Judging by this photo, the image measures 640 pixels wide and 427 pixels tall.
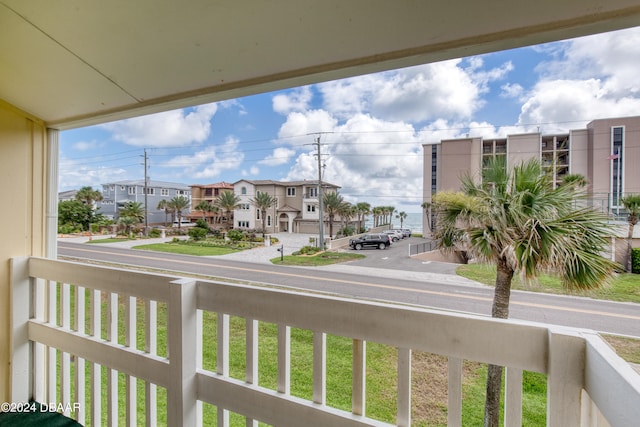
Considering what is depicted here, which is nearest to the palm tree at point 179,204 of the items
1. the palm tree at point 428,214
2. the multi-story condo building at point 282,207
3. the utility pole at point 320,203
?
the multi-story condo building at point 282,207

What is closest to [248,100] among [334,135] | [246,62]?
[246,62]

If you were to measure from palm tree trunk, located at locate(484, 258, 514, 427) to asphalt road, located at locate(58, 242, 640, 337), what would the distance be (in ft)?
0.06

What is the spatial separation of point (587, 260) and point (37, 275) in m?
2.10

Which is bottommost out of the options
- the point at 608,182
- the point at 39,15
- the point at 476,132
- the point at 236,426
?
the point at 236,426

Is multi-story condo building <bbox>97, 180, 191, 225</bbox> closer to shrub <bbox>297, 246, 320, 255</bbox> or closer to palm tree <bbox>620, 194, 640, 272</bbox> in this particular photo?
shrub <bbox>297, 246, 320, 255</bbox>

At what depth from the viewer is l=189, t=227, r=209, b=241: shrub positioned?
132 centimetres

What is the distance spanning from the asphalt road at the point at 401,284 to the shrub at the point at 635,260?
8 cm

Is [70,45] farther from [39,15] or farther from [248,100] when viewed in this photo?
[248,100]

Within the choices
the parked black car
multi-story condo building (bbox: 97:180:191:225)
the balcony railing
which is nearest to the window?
the balcony railing

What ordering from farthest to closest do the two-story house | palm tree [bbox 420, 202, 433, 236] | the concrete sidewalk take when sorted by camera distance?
the two-story house → the concrete sidewalk → palm tree [bbox 420, 202, 433, 236]

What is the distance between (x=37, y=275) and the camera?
1.42 m

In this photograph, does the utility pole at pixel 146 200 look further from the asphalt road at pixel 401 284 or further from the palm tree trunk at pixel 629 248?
the palm tree trunk at pixel 629 248

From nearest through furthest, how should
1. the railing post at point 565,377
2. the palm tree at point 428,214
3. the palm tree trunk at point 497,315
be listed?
the railing post at point 565,377
the palm tree trunk at point 497,315
the palm tree at point 428,214

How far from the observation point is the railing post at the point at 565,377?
55 centimetres
